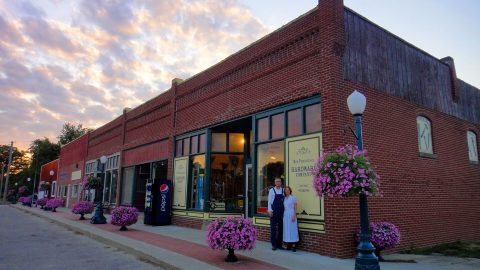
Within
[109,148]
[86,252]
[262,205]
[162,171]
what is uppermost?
[109,148]

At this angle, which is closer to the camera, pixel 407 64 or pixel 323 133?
pixel 323 133

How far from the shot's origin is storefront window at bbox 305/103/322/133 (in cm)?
1061

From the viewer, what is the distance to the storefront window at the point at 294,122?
11273 mm

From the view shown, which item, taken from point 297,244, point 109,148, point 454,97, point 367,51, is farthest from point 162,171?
point 454,97

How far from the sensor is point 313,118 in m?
10.8

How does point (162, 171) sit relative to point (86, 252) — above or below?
above

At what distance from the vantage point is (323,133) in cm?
1020

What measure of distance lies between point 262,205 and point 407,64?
23.9ft

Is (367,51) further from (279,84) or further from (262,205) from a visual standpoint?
(262,205)

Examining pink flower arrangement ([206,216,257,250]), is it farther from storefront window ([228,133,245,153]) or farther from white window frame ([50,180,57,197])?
white window frame ([50,180,57,197])

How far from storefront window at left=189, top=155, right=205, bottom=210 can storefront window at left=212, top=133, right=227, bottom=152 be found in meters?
Answer: 0.80

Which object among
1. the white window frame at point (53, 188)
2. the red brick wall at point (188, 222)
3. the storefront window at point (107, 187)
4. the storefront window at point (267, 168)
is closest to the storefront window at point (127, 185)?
the storefront window at point (107, 187)

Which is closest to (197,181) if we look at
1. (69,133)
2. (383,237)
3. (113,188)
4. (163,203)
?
(163,203)

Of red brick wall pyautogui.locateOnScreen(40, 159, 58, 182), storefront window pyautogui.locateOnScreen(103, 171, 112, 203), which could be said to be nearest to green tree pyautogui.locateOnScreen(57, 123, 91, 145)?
red brick wall pyautogui.locateOnScreen(40, 159, 58, 182)
